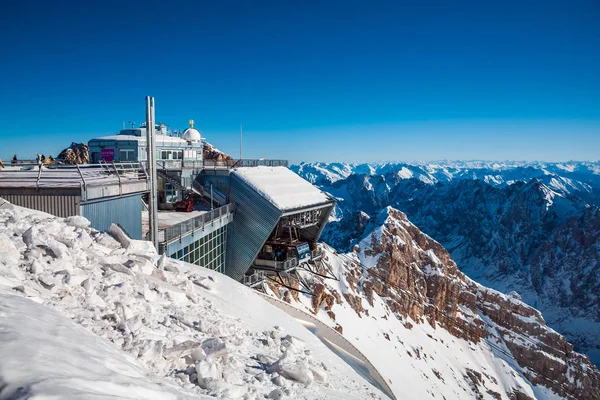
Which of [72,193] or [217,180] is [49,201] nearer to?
[72,193]

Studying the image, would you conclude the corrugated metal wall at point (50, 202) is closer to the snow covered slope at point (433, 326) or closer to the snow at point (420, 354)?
the snow covered slope at point (433, 326)

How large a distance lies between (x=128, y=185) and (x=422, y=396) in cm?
6663

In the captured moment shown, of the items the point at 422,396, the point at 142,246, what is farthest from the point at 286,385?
the point at 422,396

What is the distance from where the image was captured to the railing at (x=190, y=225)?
21000 millimetres

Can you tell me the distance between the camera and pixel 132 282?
10930mm

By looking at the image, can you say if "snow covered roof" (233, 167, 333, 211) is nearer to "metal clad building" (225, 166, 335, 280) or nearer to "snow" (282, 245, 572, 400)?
"metal clad building" (225, 166, 335, 280)

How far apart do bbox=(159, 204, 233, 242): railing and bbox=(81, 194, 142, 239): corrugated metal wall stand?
1668mm

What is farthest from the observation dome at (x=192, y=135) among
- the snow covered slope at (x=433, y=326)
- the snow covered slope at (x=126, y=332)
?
the snow covered slope at (x=126, y=332)

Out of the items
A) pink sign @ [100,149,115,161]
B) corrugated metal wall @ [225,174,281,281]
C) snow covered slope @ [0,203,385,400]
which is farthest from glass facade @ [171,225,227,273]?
pink sign @ [100,149,115,161]

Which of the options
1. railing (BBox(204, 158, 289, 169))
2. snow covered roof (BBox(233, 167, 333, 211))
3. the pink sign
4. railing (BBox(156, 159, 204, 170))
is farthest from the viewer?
the pink sign

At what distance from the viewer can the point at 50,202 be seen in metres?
15.3

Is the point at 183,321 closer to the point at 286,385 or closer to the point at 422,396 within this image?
the point at 286,385

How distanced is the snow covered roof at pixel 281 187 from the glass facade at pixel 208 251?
4.55 metres

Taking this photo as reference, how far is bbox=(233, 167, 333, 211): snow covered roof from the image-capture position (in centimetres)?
3091
